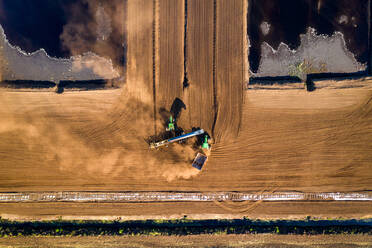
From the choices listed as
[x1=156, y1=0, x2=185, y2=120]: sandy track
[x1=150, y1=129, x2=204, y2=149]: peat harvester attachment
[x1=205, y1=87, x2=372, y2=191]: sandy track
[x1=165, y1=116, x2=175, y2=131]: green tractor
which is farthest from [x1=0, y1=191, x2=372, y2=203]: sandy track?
[x1=156, y1=0, x2=185, y2=120]: sandy track

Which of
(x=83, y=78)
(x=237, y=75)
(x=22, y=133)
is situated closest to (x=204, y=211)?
(x=237, y=75)

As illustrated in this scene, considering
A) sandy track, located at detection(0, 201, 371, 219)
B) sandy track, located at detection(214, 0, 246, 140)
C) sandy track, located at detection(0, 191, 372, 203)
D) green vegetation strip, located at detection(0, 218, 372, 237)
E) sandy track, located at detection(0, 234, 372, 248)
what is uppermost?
sandy track, located at detection(214, 0, 246, 140)

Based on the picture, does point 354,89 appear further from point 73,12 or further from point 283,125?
point 73,12

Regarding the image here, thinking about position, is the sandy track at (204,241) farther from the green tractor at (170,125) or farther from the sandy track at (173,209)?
the green tractor at (170,125)

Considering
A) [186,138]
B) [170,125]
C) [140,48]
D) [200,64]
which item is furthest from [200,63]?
[186,138]

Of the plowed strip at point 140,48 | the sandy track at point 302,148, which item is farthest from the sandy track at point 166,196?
the plowed strip at point 140,48

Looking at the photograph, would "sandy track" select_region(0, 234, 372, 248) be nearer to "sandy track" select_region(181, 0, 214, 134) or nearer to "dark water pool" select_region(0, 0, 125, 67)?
"sandy track" select_region(181, 0, 214, 134)
